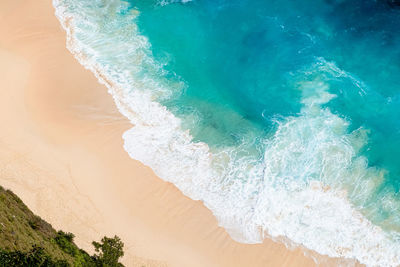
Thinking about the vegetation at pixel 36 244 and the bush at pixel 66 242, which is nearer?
the vegetation at pixel 36 244

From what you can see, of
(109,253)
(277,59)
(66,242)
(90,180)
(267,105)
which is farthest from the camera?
(277,59)

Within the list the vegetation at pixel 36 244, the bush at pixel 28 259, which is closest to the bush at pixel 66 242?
the vegetation at pixel 36 244

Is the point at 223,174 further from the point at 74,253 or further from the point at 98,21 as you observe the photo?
the point at 98,21

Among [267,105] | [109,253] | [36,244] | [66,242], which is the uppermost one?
[267,105]

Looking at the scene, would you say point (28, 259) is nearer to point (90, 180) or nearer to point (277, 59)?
point (90, 180)

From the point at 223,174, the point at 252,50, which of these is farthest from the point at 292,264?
the point at 252,50

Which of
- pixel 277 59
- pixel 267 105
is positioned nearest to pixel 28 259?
pixel 267 105

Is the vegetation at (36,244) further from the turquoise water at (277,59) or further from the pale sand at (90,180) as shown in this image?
the turquoise water at (277,59)

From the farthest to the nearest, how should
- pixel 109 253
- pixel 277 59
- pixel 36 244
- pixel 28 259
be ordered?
pixel 277 59 < pixel 109 253 < pixel 36 244 < pixel 28 259
